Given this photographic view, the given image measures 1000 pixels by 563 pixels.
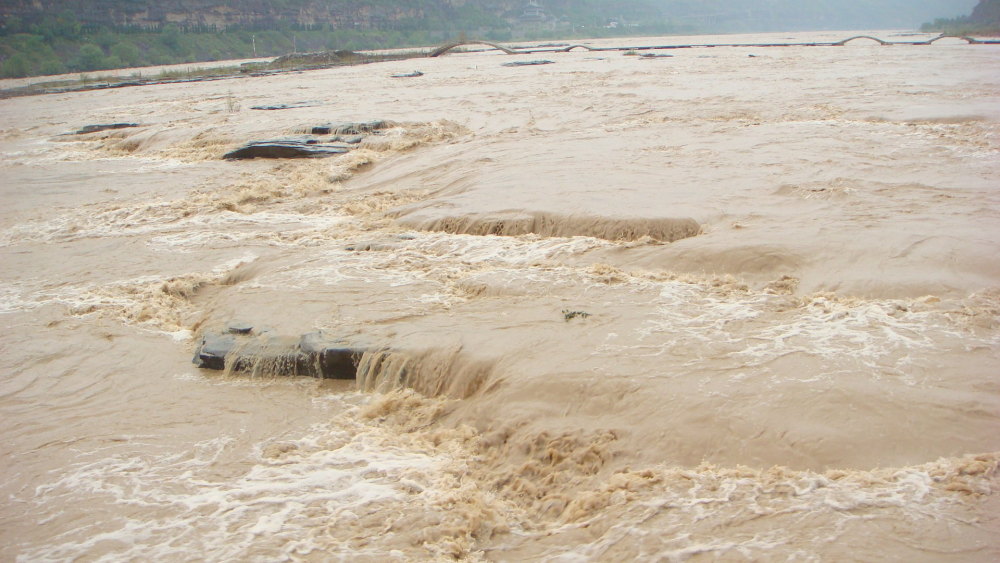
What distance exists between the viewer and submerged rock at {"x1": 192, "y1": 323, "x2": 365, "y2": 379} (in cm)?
535

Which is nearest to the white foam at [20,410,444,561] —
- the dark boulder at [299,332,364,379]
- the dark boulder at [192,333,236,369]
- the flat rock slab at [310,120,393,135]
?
the dark boulder at [299,332,364,379]

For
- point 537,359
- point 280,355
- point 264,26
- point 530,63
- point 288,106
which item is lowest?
point 280,355

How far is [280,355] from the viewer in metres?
5.47

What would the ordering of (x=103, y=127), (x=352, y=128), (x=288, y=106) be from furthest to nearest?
(x=288, y=106), (x=103, y=127), (x=352, y=128)

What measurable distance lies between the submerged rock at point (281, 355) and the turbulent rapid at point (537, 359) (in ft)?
0.29

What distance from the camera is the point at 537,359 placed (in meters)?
4.95

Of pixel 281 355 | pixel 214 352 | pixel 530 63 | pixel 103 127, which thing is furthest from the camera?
pixel 530 63

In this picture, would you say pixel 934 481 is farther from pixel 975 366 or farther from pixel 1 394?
pixel 1 394

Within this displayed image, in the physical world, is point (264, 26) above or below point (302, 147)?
above

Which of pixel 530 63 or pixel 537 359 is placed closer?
pixel 537 359

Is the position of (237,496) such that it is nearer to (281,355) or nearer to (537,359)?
(281,355)

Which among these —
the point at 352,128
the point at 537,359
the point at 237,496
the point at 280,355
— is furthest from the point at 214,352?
the point at 352,128

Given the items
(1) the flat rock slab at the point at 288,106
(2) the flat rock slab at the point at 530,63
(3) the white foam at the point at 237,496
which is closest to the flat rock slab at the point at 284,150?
(1) the flat rock slab at the point at 288,106

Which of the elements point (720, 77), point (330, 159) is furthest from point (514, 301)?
point (720, 77)
